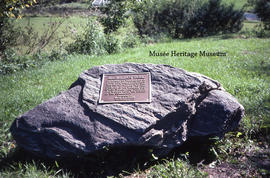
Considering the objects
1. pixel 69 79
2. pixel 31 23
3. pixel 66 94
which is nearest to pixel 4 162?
pixel 66 94

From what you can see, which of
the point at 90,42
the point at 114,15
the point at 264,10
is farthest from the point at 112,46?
the point at 264,10

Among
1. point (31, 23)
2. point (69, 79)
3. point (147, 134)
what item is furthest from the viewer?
point (31, 23)

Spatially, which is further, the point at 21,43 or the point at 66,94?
the point at 21,43

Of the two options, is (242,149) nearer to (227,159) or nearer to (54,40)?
(227,159)

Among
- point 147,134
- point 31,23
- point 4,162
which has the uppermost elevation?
point 31,23

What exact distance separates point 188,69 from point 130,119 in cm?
360

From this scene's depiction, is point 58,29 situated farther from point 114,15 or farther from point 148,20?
point 148,20

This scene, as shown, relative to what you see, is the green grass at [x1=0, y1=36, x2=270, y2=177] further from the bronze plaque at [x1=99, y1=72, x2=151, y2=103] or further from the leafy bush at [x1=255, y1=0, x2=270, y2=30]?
the leafy bush at [x1=255, y1=0, x2=270, y2=30]

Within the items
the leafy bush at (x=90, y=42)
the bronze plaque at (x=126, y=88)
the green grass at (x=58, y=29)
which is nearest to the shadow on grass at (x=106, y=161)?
the bronze plaque at (x=126, y=88)

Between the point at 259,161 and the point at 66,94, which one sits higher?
the point at 66,94

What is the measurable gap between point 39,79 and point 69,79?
926mm

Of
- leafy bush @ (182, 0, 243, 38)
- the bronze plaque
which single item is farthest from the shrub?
leafy bush @ (182, 0, 243, 38)

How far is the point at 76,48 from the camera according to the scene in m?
8.71

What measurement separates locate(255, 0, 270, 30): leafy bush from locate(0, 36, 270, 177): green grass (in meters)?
4.22
